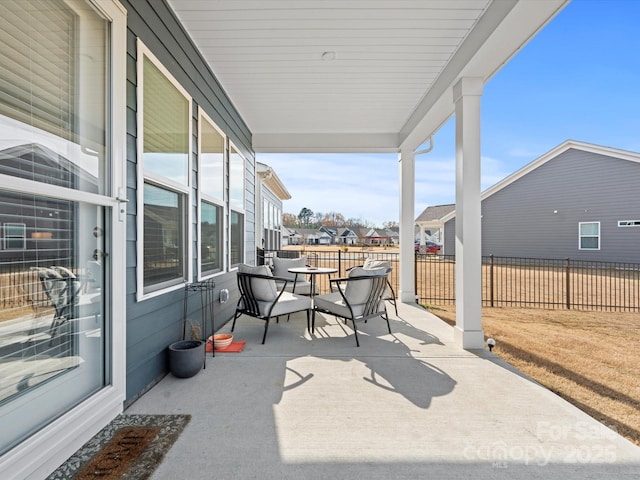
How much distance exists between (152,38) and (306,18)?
4.39 feet

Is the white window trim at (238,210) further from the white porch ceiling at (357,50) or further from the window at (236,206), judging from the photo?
the white porch ceiling at (357,50)

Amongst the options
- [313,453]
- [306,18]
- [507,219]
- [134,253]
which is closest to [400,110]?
[306,18]

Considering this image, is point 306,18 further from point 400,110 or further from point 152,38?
point 400,110

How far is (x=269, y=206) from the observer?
9.61m

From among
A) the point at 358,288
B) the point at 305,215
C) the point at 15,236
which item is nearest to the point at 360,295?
the point at 358,288

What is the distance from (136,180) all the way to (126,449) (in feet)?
5.76

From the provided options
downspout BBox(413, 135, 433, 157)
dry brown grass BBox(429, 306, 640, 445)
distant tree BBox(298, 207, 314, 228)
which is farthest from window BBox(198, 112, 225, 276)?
distant tree BBox(298, 207, 314, 228)

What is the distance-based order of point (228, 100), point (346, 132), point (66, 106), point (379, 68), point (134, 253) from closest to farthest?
point (66, 106)
point (134, 253)
point (379, 68)
point (228, 100)
point (346, 132)

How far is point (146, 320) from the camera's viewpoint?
2.39 meters

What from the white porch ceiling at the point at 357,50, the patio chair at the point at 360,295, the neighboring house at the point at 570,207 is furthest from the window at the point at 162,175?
the neighboring house at the point at 570,207


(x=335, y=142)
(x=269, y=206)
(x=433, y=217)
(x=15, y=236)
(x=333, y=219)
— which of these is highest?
(x=333, y=219)

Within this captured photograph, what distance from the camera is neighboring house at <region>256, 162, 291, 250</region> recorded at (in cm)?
698

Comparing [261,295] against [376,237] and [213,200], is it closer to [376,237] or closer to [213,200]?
[213,200]

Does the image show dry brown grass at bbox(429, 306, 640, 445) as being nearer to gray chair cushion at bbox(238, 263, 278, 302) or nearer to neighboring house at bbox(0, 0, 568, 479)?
neighboring house at bbox(0, 0, 568, 479)
